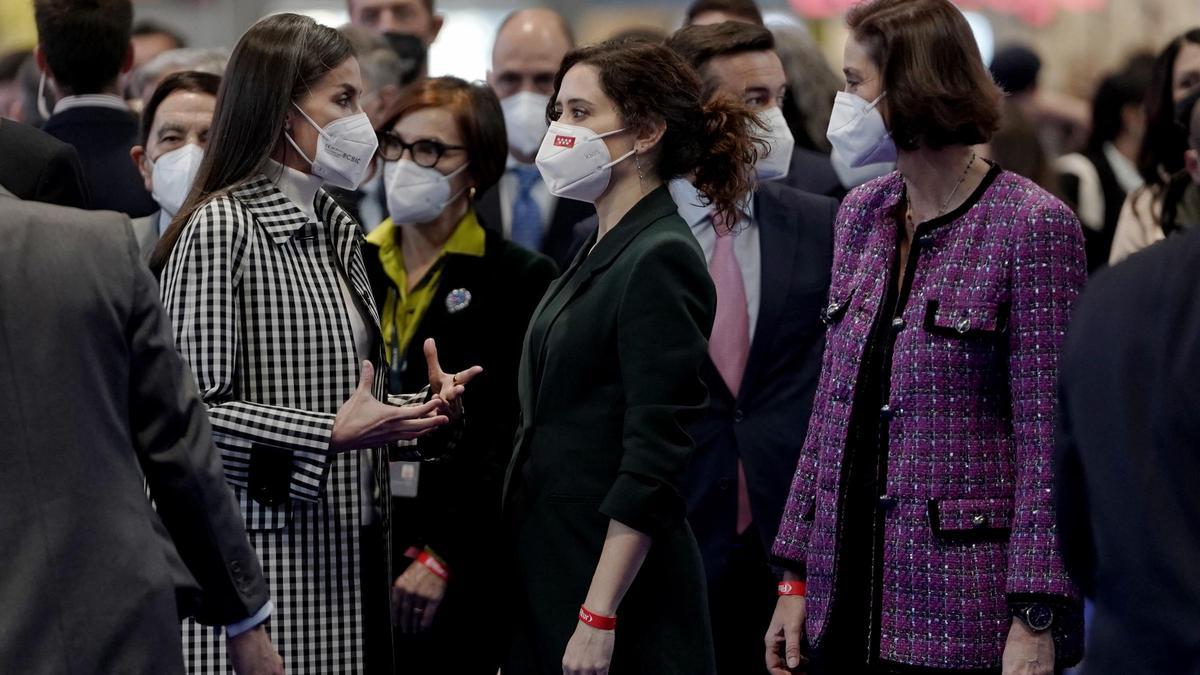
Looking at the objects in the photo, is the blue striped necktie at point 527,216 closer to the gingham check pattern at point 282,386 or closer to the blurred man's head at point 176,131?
the blurred man's head at point 176,131

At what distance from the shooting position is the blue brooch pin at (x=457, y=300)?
4.02 m

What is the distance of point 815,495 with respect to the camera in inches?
125

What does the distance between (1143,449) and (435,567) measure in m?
2.07

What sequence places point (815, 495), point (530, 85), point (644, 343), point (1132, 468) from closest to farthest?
point (1132, 468) → point (644, 343) → point (815, 495) → point (530, 85)

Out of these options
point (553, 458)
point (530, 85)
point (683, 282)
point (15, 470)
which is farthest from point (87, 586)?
point (530, 85)

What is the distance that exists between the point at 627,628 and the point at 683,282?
0.65 m

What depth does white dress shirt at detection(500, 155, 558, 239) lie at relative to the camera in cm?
512

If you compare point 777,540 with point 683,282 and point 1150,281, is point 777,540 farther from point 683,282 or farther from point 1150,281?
point 1150,281

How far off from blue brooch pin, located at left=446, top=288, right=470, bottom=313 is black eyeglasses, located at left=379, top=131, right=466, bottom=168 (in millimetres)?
364

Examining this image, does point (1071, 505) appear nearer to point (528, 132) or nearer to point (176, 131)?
point (176, 131)

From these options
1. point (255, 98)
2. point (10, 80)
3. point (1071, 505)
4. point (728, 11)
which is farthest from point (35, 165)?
point (10, 80)

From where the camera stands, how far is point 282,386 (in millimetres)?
3158

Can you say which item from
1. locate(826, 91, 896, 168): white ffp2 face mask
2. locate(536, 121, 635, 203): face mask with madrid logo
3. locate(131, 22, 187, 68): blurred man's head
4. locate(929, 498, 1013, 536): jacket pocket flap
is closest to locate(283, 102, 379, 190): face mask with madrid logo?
locate(536, 121, 635, 203): face mask with madrid logo

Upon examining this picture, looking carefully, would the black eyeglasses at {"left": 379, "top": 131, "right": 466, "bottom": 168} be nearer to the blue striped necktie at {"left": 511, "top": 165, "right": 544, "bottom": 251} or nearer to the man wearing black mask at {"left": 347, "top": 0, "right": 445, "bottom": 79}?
the blue striped necktie at {"left": 511, "top": 165, "right": 544, "bottom": 251}
